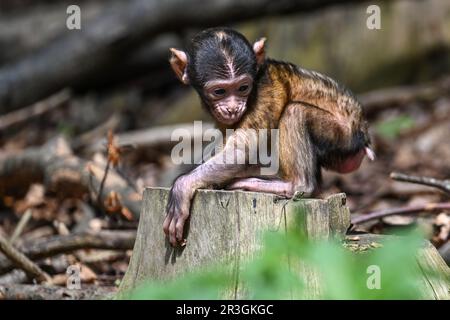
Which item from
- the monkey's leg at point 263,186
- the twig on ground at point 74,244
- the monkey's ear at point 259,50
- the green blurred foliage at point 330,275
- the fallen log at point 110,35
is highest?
the fallen log at point 110,35

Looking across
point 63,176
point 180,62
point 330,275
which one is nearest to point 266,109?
point 180,62

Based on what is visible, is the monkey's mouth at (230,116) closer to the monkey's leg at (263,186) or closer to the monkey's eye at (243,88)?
the monkey's eye at (243,88)

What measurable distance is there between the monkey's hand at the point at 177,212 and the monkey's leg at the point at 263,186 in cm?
73

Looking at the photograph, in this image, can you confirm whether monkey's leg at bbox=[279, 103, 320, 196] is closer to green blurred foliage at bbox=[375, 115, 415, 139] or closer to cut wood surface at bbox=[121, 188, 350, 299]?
cut wood surface at bbox=[121, 188, 350, 299]

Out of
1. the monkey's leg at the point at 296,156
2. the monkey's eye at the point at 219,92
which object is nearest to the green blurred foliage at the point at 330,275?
the monkey's leg at the point at 296,156

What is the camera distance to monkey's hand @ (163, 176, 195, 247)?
5.46 metres

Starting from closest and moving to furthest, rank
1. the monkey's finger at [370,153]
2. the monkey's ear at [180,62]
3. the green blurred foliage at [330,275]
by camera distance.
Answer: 1. the green blurred foliage at [330,275]
2. the monkey's ear at [180,62]
3. the monkey's finger at [370,153]

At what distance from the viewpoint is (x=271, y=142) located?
6.48m

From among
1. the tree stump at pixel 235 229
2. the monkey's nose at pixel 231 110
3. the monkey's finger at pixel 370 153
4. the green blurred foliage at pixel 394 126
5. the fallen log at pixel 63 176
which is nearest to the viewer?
the tree stump at pixel 235 229

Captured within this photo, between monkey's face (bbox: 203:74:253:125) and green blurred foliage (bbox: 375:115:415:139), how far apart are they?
21.6ft

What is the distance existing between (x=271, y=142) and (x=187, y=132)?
588 cm

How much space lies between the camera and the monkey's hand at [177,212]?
5465 millimetres

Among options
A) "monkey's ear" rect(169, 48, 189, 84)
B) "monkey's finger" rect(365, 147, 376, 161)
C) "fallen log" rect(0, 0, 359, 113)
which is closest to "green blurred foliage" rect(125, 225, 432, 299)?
"monkey's finger" rect(365, 147, 376, 161)
